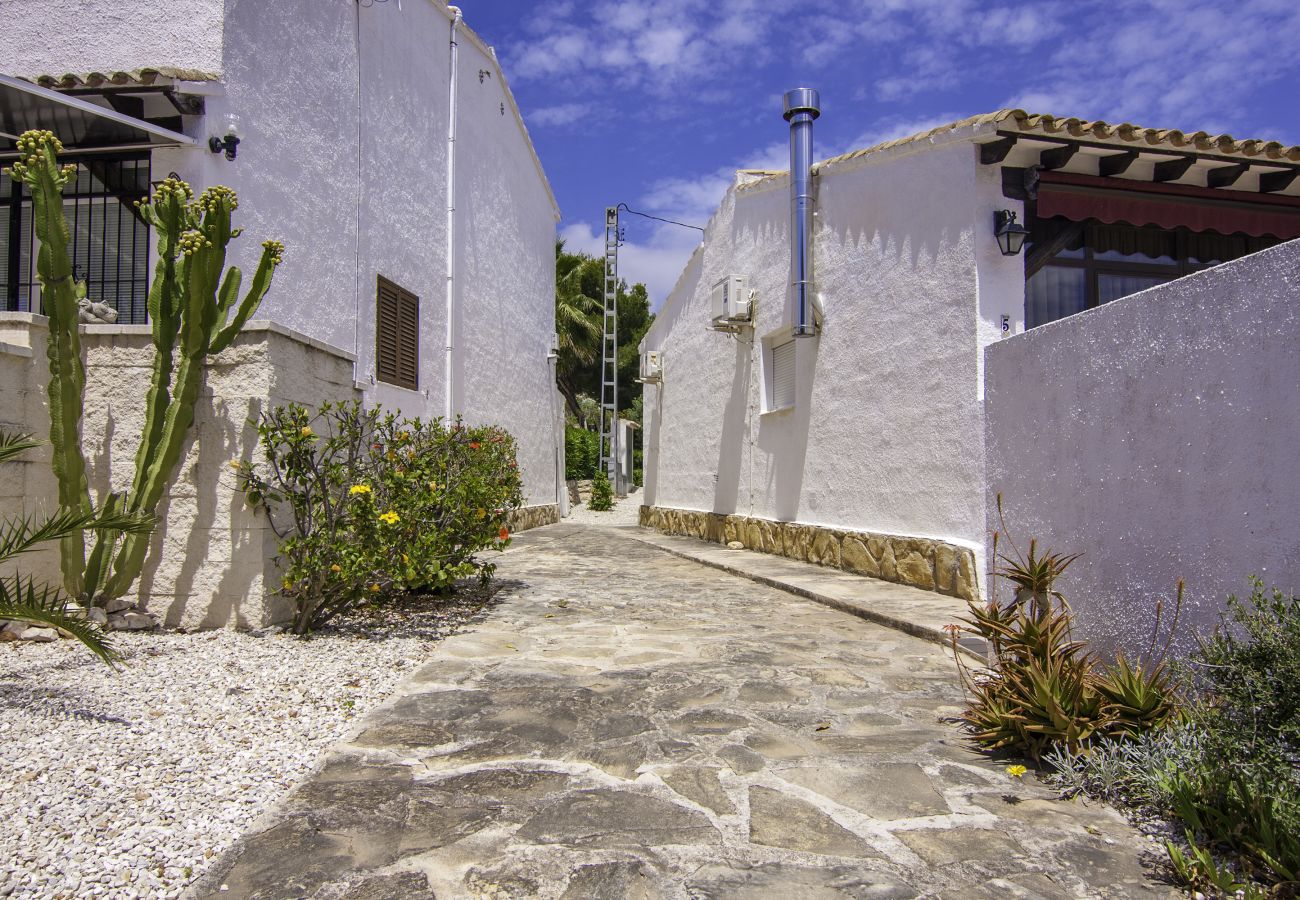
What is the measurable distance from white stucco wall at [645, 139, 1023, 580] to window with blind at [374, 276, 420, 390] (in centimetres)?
481

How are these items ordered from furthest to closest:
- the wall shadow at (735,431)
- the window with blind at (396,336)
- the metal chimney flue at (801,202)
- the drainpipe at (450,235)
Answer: the drainpipe at (450,235)
the wall shadow at (735,431)
the window with blind at (396,336)
the metal chimney flue at (801,202)

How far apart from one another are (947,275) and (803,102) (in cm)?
321

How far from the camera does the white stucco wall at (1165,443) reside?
3359 mm

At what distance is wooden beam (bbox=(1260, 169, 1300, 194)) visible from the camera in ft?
26.0

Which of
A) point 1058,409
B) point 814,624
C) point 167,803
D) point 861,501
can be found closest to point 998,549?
point 1058,409

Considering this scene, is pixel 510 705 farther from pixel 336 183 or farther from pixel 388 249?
pixel 388 249

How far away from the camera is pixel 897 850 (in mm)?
2963

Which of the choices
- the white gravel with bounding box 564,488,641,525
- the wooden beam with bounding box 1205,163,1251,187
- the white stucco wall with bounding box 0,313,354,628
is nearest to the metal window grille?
the white stucco wall with bounding box 0,313,354,628

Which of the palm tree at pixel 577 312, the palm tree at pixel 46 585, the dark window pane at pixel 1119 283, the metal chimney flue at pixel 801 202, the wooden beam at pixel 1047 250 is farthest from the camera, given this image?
the palm tree at pixel 577 312

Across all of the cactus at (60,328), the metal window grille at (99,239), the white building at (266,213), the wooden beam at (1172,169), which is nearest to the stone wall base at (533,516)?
the white building at (266,213)

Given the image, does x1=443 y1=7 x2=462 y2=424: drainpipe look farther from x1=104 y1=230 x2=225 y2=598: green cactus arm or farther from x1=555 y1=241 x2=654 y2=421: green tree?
x1=555 y1=241 x2=654 y2=421: green tree

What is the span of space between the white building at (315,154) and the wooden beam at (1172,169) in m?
7.42

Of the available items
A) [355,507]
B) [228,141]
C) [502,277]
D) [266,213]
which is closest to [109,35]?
[228,141]

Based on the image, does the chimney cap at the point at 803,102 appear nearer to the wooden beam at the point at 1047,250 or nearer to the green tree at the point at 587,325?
the wooden beam at the point at 1047,250
